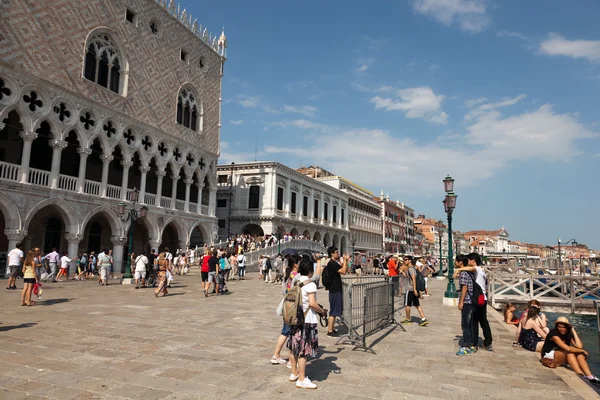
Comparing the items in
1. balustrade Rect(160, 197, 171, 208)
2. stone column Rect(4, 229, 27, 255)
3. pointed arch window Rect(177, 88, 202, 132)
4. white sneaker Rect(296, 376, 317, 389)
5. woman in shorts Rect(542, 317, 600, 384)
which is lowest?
white sneaker Rect(296, 376, 317, 389)

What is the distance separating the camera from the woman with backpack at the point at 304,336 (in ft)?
15.6

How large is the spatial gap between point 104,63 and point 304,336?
24.2 m

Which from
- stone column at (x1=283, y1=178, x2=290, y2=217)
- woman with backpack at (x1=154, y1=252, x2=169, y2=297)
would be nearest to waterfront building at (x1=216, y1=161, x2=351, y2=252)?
stone column at (x1=283, y1=178, x2=290, y2=217)

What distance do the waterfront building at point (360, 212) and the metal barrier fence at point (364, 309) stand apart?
49783mm

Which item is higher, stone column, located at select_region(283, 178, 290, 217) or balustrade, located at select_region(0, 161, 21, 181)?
A: stone column, located at select_region(283, 178, 290, 217)

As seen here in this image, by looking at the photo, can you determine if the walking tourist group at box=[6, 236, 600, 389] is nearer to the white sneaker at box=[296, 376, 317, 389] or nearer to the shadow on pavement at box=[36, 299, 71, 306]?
the white sneaker at box=[296, 376, 317, 389]

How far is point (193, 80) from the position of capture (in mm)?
30938

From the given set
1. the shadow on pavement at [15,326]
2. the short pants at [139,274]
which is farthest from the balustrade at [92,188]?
the shadow on pavement at [15,326]

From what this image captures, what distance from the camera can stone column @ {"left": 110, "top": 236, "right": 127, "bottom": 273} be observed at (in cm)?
2381

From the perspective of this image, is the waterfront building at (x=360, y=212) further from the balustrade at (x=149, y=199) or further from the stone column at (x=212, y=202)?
the balustrade at (x=149, y=199)

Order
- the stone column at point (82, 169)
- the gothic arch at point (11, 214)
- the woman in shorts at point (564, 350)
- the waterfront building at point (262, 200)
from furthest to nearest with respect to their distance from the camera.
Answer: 1. the waterfront building at point (262, 200)
2. the stone column at point (82, 169)
3. the gothic arch at point (11, 214)
4. the woman in shorts at point (564, 350)

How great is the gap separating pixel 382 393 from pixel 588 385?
2.98 metres

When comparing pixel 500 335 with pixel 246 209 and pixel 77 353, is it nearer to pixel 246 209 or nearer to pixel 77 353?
pixel 77 353

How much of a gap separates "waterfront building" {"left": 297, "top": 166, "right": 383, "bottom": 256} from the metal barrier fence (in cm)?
4978
